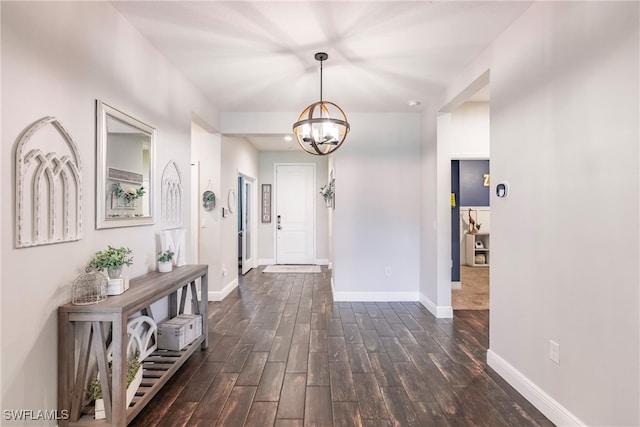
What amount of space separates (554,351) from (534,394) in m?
0.37

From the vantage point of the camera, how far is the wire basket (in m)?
1.73

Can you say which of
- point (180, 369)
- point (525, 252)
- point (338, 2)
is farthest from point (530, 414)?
point (338, 2)

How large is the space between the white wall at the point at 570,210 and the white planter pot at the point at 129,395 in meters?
2.46

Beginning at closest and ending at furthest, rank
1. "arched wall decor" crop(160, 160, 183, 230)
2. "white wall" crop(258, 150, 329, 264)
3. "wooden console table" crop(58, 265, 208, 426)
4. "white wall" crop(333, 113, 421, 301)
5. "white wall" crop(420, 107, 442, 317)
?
"wooden console table" crop(58, 265, 208, 426)
"arched wall decor" crop(160, 160, 183, 230)
"white wall" crop(420, 107, 442, 317)
"white wall" crop(333, 113, 421, 301)
"white wall" crop(258, 150, 329, 264)

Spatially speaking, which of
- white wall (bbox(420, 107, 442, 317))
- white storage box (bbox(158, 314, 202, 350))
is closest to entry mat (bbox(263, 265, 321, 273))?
white wall (bbox(420, 107, 442, 317))

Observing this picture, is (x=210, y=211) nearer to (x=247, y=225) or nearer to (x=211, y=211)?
(x=211, y=211)

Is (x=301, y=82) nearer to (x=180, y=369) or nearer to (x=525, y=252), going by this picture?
(x=525, y=252)

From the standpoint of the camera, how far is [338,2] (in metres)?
2.04

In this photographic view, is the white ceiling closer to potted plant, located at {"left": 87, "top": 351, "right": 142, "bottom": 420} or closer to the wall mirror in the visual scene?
the wall mirror

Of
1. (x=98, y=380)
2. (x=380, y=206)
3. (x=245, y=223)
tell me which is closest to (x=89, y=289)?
(x=98, y=380)

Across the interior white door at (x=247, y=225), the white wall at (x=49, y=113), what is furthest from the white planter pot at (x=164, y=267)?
the interior white door at (x=247, y=225)

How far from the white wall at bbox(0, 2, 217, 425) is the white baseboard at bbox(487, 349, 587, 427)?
Answer: 275cm

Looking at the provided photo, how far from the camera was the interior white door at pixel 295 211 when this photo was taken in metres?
7.30

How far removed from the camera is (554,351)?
1905 mm
